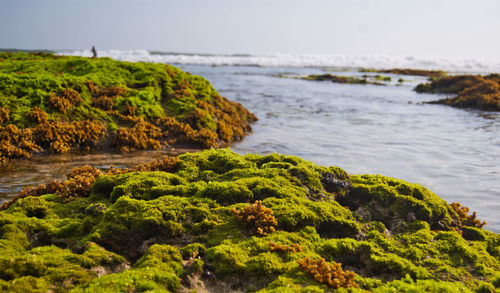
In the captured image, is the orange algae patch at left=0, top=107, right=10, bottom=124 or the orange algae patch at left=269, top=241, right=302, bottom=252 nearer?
the orange algae patch at left=269, top=241, right=302, bottom=252

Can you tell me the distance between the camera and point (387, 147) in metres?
15.7

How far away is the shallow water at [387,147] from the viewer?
10398 mm

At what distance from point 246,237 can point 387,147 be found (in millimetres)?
12069

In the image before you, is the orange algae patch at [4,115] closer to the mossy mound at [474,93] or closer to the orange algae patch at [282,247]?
the orange algae patch at [282,247]

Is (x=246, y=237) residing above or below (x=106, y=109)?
below

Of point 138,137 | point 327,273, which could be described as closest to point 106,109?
point 138,137

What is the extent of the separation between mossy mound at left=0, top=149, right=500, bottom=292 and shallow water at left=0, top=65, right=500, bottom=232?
3.02 m

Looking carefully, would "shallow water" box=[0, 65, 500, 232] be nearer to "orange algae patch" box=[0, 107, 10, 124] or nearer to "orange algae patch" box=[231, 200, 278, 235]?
"orange algae patch" box=[0, 107, 10, 124]

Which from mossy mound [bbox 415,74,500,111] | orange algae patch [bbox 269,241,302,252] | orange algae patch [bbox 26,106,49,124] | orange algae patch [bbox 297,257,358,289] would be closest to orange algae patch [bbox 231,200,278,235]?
orange algae patch [bbox 269,241,302,252]

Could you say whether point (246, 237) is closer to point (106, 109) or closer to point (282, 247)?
point (282, 247)

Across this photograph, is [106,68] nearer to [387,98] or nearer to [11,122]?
[11,122]

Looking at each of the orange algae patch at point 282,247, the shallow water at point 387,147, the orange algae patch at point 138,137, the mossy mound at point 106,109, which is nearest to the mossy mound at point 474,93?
the shallow water at point 387,147

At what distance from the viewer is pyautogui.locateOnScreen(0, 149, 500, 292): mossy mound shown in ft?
15.0

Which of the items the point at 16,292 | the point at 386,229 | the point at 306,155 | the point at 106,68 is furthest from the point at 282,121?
the point at 16,292
